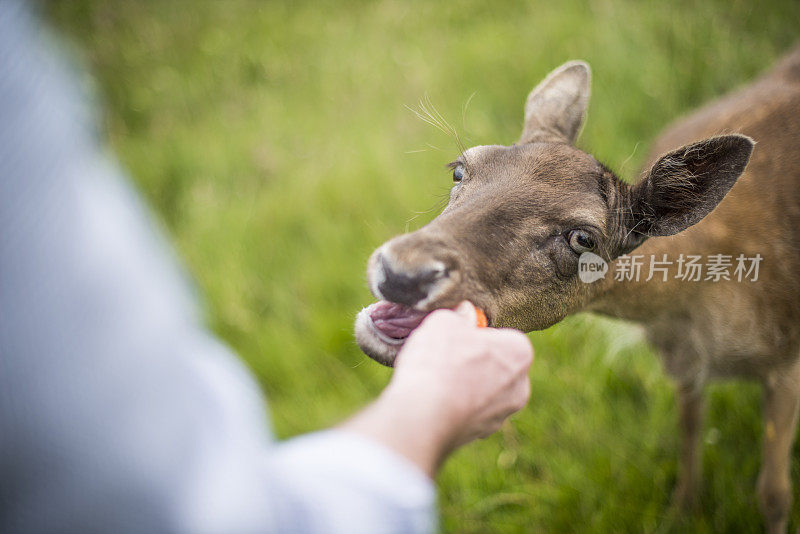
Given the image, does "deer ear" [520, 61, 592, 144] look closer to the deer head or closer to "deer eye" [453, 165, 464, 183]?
the deer head

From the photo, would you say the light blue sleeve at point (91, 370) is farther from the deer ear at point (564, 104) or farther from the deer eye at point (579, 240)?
the deer ear at point (564, 104)

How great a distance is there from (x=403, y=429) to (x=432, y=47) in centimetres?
622

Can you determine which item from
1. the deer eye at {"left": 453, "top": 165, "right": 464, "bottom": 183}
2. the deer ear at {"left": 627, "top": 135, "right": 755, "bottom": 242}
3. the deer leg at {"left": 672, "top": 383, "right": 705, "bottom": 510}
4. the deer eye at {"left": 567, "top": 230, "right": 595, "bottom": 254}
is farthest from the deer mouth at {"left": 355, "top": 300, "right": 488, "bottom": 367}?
the deer leg at {"left": 672, "top": 383, "right": 705, "bottom": 510}

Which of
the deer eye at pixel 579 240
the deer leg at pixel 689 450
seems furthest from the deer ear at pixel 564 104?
the deer leg at pixel 689 450

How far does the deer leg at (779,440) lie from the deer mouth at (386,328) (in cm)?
214

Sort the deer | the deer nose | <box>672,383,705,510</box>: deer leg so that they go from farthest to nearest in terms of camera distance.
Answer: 1. <box>672,383,705,510</box>: deer leg
2. the deer
3. the deer nose

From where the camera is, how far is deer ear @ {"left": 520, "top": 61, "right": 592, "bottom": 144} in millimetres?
3211

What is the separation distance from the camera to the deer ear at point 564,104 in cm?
321

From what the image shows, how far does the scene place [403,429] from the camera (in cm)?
125

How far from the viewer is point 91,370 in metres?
0.87

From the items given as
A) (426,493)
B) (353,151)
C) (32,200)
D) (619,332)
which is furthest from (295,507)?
(353,151)

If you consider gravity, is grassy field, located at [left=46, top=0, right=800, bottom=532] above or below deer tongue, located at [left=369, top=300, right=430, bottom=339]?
below

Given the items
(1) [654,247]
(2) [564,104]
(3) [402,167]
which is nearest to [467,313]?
(1) [654,247]

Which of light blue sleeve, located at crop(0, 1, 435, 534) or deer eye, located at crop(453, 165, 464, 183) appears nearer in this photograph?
light blue sleeve, located at crop(0, 1, 435, 534)
